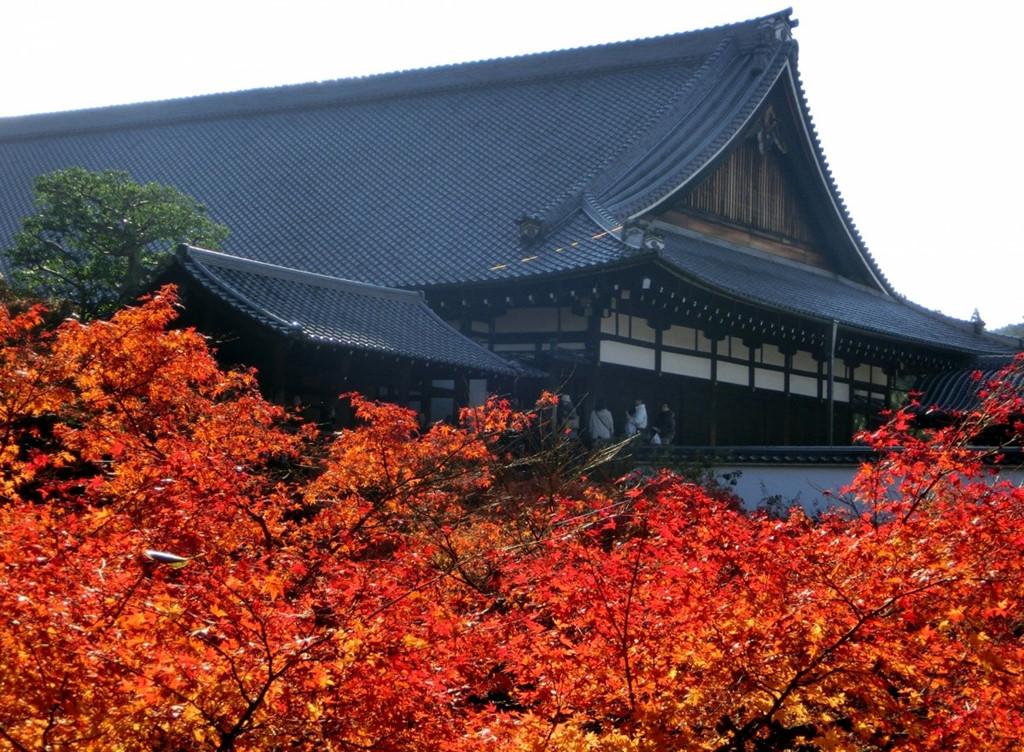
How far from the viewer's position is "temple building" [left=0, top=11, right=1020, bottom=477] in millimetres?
17094

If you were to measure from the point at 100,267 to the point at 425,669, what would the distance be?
13.7 meters

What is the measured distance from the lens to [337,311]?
16.1m

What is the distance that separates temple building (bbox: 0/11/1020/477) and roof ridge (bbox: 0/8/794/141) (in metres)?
0.06

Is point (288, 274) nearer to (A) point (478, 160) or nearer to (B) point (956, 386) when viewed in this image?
(A) point (478, 160)

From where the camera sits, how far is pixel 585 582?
5781 mm

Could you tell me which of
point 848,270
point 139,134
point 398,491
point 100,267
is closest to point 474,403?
point 100,267

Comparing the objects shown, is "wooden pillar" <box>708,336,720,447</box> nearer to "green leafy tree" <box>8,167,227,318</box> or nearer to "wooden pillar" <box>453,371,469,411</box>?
"wooden pillar" <box>453,371,469,411</box>

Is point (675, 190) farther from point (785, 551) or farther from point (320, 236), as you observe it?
point (785, 551)

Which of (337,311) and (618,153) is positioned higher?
(618,153)

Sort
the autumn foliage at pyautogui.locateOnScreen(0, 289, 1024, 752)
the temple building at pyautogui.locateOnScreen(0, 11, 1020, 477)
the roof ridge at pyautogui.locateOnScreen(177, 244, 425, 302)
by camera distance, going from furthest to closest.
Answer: the temple building at pyautogui.locateOnScreen(0, 11, 1020, 477), the roof ridge at pyautogui.locateOnScreen(177, 244, 425, 302), the autumn foliage at pyautogui.locateOnScreen(0, 289, 1024, 752)

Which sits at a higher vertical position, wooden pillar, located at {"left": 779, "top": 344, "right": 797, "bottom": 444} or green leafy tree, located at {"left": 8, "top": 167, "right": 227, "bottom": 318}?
green leafy tree, located at {"left": 8, "top": 167, "right": 227, "bottom": 318}

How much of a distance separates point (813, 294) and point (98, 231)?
1298 centimetres

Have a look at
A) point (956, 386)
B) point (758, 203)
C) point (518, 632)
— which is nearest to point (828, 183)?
point (758, 203)

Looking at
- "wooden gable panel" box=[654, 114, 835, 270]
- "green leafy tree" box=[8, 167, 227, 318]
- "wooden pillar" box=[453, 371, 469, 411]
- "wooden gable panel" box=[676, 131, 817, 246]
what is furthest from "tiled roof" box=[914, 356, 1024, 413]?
"green leafy tree" box=[8, 167, 227, 318]
